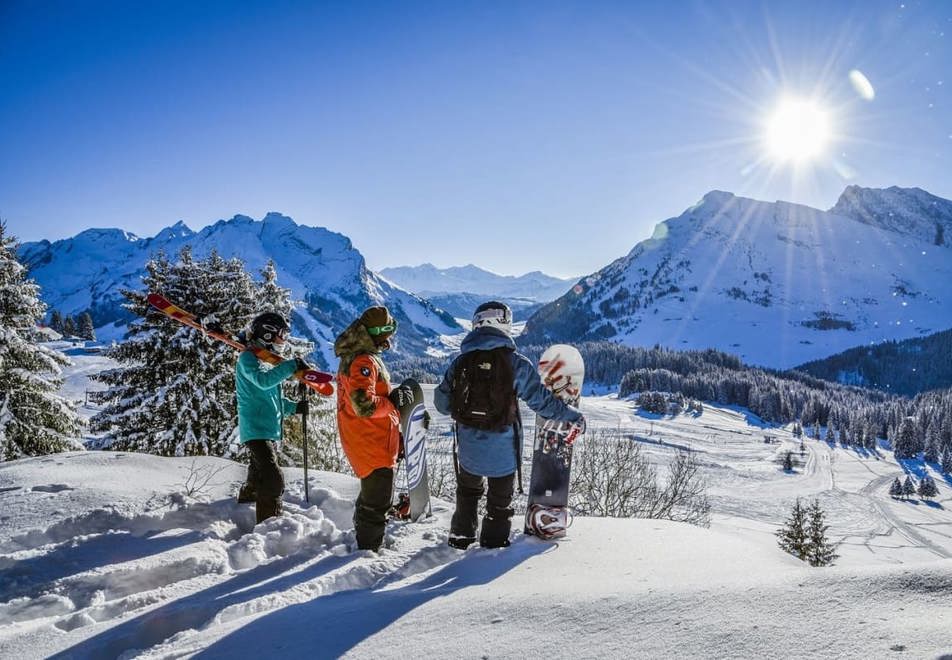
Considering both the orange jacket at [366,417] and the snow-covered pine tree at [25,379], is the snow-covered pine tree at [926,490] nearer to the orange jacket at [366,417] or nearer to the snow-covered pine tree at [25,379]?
the orange jacket at [366,417]

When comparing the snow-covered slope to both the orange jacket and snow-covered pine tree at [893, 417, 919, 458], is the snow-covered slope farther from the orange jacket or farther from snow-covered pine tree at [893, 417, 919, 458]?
snow-covered pine tree at [893, 417, 919, 458]

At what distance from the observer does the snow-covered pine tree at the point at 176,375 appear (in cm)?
1498

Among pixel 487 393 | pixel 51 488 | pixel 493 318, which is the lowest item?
pixel 51 488

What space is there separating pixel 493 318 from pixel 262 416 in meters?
2.86

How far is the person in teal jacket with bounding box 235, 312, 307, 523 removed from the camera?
17.8ft

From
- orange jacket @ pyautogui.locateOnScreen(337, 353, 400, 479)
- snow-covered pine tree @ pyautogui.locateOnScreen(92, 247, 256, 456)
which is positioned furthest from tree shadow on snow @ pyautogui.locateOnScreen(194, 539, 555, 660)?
snow-covered pine tree @ pyautogui.locateOnScreen(92, 247, 256, 456)

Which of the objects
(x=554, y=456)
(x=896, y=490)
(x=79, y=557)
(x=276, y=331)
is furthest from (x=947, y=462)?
(x=79, y=557)

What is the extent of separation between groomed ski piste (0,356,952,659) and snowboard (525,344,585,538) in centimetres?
26

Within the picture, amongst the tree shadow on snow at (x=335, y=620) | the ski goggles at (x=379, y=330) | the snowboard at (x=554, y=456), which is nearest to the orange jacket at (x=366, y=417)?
the ski goggles at (x=379, y=330)

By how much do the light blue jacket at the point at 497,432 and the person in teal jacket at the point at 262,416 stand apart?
1.95 metres

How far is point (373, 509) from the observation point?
4680 mm

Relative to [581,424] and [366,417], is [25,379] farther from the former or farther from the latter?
[581,424]

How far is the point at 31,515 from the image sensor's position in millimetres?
4957

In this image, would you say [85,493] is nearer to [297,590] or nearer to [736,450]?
[297,590]
